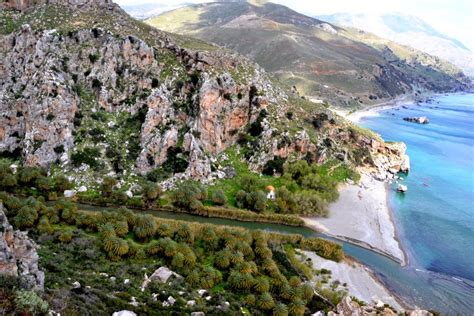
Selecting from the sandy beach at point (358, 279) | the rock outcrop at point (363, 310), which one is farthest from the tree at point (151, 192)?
the rock outcrop at point (363, 310)

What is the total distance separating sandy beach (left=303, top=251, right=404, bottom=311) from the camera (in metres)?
60.4

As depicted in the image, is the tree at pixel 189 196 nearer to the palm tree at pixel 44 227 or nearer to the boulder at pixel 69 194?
the boulder at pixel 69 194

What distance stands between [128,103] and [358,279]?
69581 millimetres

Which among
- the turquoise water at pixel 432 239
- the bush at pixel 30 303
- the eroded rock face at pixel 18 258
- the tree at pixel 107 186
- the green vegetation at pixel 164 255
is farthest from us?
the tree at pixel 107 186

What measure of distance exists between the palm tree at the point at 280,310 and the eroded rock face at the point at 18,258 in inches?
1095

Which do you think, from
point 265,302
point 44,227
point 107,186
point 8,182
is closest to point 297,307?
point 265,302

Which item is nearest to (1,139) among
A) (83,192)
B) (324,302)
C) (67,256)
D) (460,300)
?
(83,192)

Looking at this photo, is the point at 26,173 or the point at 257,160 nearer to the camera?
the point at 26,173

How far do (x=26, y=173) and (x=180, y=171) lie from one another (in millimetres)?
31675

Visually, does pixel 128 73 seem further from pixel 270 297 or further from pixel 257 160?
pixel 270 297

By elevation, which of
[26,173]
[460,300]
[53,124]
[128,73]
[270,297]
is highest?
[128,73]

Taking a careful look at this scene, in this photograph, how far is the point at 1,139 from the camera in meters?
94.1

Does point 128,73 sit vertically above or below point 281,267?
above

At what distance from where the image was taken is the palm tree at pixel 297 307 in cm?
5147
